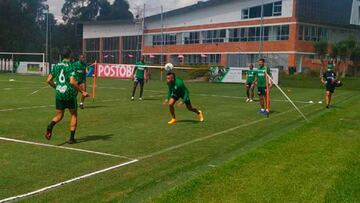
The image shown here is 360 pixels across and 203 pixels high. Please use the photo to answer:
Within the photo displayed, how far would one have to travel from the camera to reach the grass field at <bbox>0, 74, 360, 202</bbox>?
21.2 feet

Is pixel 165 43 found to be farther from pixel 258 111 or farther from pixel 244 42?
pixel 258 111

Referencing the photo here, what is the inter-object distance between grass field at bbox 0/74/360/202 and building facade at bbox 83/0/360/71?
163 ft

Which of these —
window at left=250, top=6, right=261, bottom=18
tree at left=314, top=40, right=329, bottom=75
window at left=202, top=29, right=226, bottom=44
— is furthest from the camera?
window at left=202, top=29, right=226, bottom=44

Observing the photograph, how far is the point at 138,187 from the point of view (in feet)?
22.0

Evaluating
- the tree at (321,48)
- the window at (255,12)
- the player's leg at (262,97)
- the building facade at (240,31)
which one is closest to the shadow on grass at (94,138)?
the player's leg at (262,97)

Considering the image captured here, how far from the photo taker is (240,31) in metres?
68.8

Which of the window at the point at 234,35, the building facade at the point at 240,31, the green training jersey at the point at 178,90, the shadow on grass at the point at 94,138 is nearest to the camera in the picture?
the shadow on grass at the point at 94,138

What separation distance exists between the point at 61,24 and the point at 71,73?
115781 mm

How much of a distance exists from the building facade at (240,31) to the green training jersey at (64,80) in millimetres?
54357

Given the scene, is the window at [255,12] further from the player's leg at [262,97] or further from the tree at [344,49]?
the player's leg at [262,97]

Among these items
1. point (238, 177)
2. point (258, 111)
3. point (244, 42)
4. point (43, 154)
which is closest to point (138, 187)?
point (238, 177)

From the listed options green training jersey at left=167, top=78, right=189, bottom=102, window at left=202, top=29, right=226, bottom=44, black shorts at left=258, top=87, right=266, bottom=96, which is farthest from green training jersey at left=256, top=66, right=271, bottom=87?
window at left=202, top=29, right=226, bottom=44

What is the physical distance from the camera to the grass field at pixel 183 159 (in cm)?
645

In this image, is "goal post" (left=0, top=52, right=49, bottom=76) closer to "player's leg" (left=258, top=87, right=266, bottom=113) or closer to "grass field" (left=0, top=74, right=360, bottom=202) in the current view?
"player's leg" (left=258, top=87, right=266, bottom=113)
